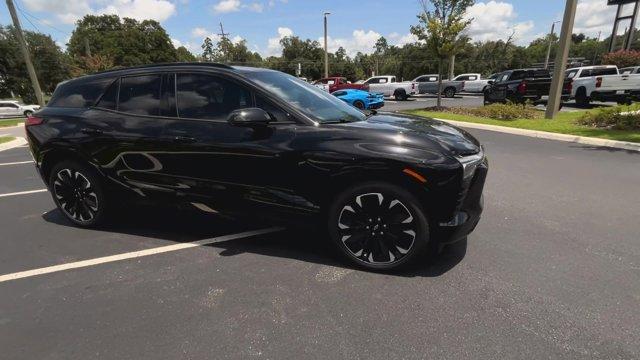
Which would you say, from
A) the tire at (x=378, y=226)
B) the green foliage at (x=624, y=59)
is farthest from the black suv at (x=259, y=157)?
the green foliage at (x=624, y=59)

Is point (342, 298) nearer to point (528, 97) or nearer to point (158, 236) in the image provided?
point (158, 236)

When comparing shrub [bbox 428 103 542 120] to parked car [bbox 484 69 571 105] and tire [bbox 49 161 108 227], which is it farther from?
tire [bbox 49 161 108 227]

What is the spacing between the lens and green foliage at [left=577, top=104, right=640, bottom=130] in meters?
9.71

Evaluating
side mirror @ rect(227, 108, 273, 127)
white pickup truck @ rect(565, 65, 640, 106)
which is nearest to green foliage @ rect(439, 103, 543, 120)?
white pickup truck @ rect(565, 65, 640, 106)

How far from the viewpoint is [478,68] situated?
62500mm

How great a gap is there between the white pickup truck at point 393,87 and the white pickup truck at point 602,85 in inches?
408

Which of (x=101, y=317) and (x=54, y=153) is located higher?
(x=54, y=153)

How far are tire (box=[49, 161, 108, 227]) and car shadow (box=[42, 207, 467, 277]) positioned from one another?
18 centimetres

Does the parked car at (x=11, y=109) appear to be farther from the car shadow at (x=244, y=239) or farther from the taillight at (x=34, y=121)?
the car shadow at (x=244, y=239)

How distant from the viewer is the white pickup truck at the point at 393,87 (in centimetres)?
2756

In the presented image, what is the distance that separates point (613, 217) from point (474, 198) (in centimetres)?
231

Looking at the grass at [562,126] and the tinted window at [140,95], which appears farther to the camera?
the grass at [562,126]

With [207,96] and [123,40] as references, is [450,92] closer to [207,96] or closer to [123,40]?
[207,96]

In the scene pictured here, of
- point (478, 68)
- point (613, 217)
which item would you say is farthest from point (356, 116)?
point (478, 68)
